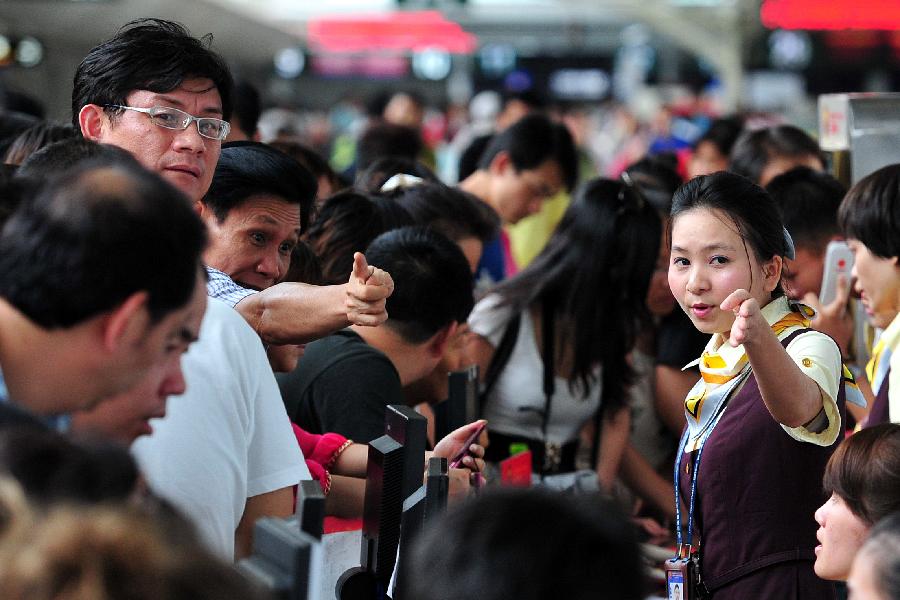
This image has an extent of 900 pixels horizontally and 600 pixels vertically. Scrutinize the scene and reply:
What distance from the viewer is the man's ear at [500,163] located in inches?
191

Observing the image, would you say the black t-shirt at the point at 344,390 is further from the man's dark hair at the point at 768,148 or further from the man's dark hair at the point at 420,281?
the man's dark hair at the point at 768,148

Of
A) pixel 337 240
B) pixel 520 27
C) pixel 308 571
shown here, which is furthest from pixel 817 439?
pixel 520 27

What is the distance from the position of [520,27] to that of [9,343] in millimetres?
25736

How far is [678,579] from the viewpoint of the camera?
7.35 feet

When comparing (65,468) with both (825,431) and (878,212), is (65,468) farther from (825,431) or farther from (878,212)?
(878,212)

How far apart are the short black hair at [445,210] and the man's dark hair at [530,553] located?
2.36 meters

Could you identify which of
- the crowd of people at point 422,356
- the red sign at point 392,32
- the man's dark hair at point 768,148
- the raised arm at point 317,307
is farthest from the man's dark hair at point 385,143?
the red sign at point 392,32

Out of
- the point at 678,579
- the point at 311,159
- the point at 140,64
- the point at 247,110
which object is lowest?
the point at 678,579

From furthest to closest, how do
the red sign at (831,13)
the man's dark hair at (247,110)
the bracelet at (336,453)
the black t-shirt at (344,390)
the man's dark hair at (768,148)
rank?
1. the red sign at (831,13)
2. the man's dark hair at (247,110)
3. the man's dark hair at (768,148)
4. the black t-shirt at (344,390)
5. the bracelet at (336,453)

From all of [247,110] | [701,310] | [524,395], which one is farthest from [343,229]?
[247,110]

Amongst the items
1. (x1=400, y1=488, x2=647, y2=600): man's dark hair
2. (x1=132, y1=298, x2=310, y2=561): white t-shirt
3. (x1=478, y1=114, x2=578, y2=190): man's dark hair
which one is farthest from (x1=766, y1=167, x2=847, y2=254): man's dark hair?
(x1=400, y1=488, x2=647, y2=600): man's dark hair

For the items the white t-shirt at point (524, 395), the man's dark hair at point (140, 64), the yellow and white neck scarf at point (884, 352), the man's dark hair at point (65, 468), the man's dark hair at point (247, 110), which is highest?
the man's dark hair at point (140, 64)

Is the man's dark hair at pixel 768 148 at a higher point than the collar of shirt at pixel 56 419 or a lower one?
lower

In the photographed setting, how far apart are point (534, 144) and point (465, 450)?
2.75 meters
